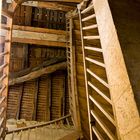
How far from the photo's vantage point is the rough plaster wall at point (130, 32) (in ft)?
6.91

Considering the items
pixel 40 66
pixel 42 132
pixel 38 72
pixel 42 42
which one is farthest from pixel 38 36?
pixel 42 132

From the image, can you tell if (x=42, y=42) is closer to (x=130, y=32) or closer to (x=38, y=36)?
(x=38, y=36)

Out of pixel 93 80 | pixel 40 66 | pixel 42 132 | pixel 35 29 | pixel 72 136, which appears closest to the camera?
pixel 93 80

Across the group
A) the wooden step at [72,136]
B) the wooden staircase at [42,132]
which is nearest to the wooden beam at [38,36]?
the wooden staircase at [42,132]

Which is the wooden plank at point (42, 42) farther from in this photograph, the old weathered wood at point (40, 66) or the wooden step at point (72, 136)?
the wooden step at point (72, 136)

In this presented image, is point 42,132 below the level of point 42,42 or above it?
below

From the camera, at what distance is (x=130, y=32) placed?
2514mm

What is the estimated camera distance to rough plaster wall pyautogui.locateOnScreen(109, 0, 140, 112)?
2.11m

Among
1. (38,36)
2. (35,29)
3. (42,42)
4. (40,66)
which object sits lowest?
(40,66)

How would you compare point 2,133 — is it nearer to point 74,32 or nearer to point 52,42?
point 74,32

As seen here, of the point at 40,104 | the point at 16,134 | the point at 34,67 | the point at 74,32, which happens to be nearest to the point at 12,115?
the point at 40,104

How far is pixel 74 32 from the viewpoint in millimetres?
6938

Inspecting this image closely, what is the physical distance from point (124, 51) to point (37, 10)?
319 inches

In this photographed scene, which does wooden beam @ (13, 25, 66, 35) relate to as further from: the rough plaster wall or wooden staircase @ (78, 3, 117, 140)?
the rough plaster wall
